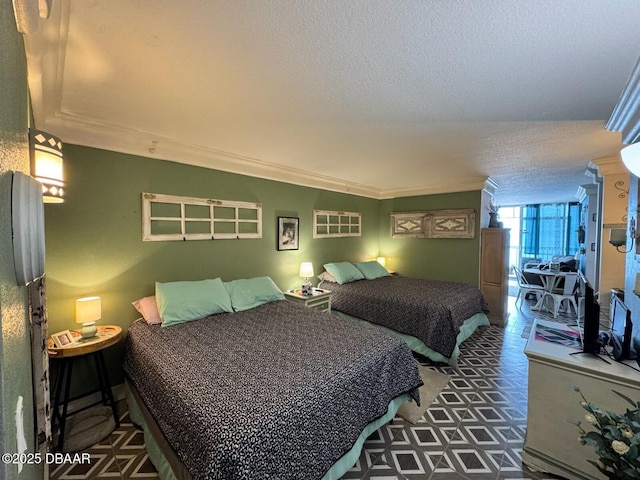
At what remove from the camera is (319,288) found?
13.8 ft

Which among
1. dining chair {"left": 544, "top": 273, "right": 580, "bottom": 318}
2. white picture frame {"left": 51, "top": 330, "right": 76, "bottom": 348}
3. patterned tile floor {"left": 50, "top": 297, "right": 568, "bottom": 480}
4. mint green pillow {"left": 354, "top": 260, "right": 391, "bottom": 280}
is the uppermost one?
mint green pillow {"left": 354, "top": 260, "right": 391, "bottom": 280}

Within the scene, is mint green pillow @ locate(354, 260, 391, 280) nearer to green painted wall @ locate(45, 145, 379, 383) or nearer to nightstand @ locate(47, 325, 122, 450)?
green painted wall @ locate(45, 145, 379, 383)

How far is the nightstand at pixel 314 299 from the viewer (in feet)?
11.6

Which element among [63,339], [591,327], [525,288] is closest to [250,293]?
[63,339]

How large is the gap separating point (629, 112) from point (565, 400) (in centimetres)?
194

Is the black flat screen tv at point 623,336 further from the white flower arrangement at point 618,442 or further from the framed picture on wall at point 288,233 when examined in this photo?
the framed picture on wall at point 288,233

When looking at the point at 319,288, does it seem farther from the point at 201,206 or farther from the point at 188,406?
the point at 188,406

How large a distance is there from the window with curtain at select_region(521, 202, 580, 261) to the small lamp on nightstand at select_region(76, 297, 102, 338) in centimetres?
1005

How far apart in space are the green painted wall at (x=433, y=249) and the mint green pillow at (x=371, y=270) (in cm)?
79

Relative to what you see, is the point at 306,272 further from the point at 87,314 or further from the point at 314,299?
the point at 87,314

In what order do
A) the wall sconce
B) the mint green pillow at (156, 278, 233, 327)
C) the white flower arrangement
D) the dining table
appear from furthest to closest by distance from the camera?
1. the dining table
2. the mint green pillow at (156, 278, 233, 327)
3. the wall sconce
4. the white flower arrangement

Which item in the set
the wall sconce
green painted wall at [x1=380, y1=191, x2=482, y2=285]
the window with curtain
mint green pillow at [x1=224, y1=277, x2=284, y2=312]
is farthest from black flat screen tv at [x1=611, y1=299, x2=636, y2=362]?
the window with curtain

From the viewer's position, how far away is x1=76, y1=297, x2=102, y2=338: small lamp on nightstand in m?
2.05

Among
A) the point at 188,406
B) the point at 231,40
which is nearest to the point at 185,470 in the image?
the point at 188,406
